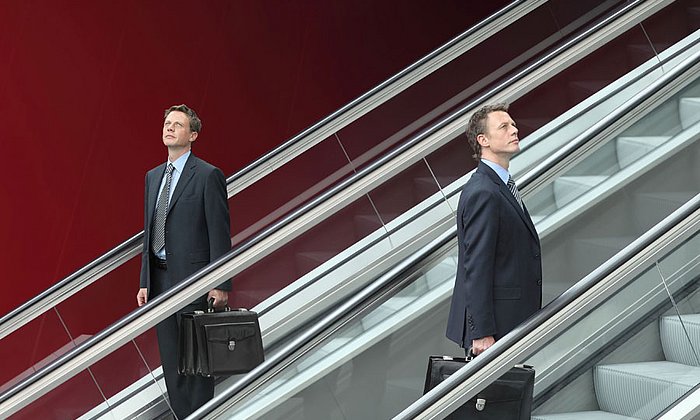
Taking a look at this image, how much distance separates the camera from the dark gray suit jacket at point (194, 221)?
4852 mm

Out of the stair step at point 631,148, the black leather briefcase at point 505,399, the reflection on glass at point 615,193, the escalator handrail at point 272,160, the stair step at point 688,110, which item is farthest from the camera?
the stair step at point 688,110

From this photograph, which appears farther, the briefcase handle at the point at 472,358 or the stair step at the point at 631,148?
the stair step at the point at 631,148

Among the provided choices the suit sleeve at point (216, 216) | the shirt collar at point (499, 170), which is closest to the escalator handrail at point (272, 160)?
the suit sleeve at point (216, 216)

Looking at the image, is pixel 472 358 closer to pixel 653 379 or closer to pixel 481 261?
pixel 481 261

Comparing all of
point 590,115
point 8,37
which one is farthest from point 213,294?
point 8,37

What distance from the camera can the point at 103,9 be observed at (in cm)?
737

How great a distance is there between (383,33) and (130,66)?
219 centimetres

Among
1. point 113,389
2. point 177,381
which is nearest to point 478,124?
point 177,381

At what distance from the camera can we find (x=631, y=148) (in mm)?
5297

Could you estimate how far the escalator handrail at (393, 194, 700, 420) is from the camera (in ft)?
11.2

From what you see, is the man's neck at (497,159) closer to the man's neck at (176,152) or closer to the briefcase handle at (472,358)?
the briefcase handle at (472,358)

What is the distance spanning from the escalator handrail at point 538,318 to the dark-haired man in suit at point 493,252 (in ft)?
0.85

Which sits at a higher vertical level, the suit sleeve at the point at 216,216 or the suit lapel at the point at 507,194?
the suit sleeve at the point at 216,216

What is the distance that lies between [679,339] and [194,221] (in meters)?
2.13
